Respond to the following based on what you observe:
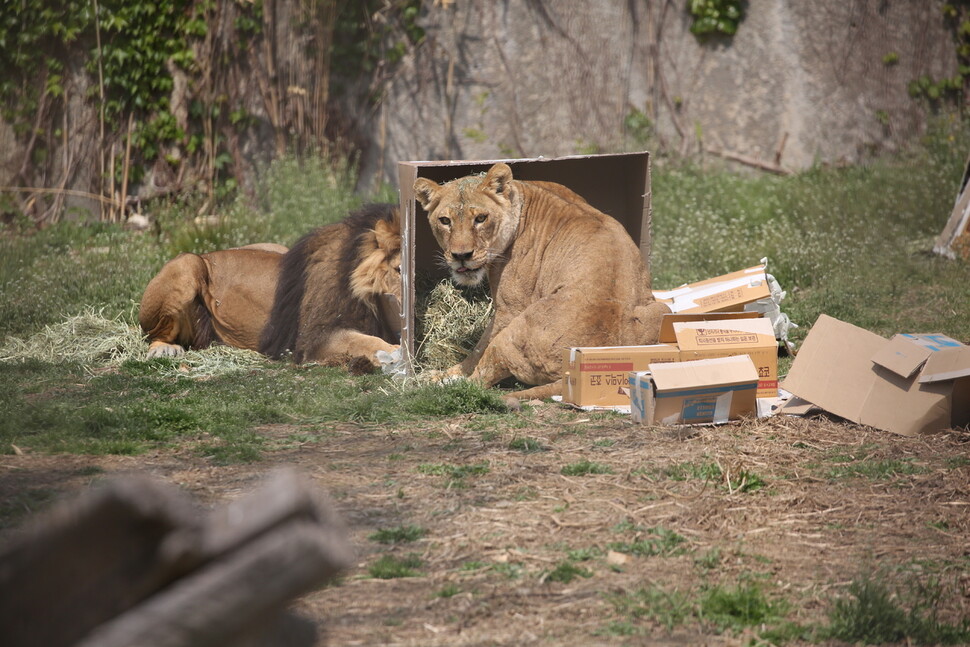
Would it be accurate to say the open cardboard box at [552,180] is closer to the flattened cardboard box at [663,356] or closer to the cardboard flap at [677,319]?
the cardboard flap at [677,319]

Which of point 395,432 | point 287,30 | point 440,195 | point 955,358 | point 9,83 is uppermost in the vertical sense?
point 287,30

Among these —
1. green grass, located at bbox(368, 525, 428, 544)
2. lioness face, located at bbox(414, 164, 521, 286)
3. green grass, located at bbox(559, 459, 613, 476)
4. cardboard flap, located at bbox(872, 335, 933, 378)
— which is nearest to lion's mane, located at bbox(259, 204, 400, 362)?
lioness face, located at bbox(414, 164, 521, 286)

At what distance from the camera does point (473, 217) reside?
6113 mm

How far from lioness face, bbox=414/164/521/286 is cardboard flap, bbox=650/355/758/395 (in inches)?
63.4

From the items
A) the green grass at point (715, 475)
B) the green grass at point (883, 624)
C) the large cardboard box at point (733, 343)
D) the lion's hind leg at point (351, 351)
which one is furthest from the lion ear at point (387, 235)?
the green grass at point (883, 624)

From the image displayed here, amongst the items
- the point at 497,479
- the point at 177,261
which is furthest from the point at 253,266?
the point at 497,479

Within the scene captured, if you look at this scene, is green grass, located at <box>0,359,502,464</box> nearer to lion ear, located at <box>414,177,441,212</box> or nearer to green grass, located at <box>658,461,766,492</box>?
green grass, located at <box>658,461,766,492</box>

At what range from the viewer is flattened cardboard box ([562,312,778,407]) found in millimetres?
5473

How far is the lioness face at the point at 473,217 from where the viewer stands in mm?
6102

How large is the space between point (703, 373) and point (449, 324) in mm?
2359

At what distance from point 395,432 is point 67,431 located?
1.66 metres

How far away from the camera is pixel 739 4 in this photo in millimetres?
11969

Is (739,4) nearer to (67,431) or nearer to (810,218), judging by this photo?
(810,218)

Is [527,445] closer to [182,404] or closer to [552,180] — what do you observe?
[182,404]
